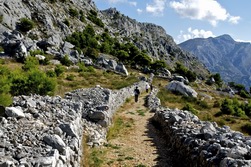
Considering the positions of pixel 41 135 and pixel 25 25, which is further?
pixel 25 25

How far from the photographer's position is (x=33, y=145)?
948 centimetres

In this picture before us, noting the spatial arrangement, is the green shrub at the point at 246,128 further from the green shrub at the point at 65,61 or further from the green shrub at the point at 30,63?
the green shrub at the point at 65,61

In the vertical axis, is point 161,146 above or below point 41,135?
below

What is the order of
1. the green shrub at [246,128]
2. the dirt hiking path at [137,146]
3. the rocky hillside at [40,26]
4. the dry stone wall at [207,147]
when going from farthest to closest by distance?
the rocky hillside at [40,26]
the green shrub at [246,128]
the dirt hiking path at [137,146]
the dry stone wall at [207,147]

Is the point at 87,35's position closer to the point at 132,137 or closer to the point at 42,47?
the point at 42,47

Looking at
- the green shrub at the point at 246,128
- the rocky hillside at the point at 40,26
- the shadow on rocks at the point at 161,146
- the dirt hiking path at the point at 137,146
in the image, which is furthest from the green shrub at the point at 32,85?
the rocky hillside at the point at 40,26

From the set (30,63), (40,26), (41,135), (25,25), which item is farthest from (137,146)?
(40,26)

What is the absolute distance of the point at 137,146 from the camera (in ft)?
59.5

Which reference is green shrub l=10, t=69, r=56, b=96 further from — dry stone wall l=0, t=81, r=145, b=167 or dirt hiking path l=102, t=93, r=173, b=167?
dry stone wall l=0, t=81, r=145, b=167

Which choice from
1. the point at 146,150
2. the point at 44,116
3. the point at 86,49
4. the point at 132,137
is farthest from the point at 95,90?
the point at 86,49

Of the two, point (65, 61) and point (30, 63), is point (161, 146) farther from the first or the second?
point (65, 61)

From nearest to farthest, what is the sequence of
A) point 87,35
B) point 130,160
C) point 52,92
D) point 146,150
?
point 130,160 < point 146,150 < point 52,92 < point 87,35

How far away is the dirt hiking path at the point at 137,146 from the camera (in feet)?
49.6

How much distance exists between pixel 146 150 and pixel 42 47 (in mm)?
55835
